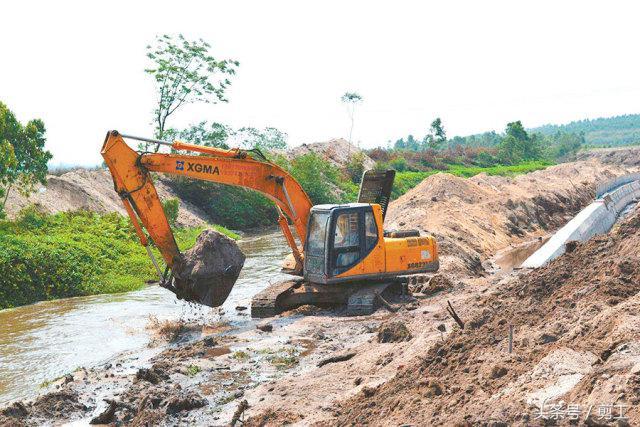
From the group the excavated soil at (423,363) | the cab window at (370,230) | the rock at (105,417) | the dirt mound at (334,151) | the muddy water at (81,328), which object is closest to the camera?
the excavated soil at (423,363)

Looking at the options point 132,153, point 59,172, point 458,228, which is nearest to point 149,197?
point 132,153

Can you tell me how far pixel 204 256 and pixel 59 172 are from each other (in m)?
25.4

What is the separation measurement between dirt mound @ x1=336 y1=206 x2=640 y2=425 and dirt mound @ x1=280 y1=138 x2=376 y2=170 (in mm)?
44472

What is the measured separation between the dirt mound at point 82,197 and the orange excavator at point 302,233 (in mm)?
14229

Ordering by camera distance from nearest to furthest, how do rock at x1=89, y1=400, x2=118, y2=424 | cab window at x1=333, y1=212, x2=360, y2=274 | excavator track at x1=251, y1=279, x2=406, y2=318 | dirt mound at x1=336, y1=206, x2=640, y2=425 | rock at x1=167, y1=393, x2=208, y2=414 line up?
dirt mound at x1=336, y1=206, x2=640, y2=425 < rock at x1=89, y1=400, x2=118, y2=424 < rock at x1=167, y1=393, x2=208, y2=414 < cab window at x1=333, y1=212, x2=360, y2=274 < excavator track at x1=251, y1=279, x2=406, y2=318

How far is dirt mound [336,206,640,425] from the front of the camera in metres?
6.63

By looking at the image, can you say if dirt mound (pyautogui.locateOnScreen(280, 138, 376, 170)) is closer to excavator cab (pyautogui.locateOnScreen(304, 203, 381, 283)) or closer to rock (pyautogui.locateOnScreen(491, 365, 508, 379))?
excavator cab (pyautogui.locateOnScreen(304, 203, 381, 283))

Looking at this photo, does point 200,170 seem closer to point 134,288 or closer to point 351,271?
point 351,271

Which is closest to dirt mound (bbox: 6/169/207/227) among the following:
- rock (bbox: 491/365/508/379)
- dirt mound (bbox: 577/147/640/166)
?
rock (bbox: 491/365/508/379)

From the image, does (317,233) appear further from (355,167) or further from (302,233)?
(355,167)

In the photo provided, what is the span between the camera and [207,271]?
14.3 meters

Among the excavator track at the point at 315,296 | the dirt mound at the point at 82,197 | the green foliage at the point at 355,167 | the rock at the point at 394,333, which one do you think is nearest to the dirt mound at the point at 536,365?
the rock at the point at 394,333

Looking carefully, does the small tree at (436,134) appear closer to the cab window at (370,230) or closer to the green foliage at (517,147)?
the green foliage at (517,147)

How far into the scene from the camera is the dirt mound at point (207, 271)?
46.7 feet
